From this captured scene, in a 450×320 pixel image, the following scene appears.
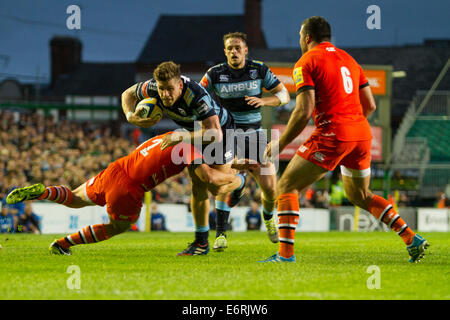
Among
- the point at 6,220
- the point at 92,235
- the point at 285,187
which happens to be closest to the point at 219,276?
the point at 285,187

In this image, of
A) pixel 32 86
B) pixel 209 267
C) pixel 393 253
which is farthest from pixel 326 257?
pixel 32 86

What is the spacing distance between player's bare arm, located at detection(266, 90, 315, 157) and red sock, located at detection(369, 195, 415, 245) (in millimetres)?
1482

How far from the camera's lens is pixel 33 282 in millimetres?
5664

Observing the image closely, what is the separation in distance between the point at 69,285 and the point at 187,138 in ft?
8.66

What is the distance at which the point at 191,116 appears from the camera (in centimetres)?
767

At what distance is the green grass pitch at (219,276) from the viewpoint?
5082 mm

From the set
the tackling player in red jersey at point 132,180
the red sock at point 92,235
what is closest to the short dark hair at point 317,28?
A: the tackling player in red jersey at point 132,180

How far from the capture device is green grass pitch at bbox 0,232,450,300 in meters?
5.08

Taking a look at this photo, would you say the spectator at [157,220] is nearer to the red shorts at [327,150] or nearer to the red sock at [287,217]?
the red sock at [287,217]

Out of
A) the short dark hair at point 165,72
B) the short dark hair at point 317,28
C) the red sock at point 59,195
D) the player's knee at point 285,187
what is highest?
the short dark hair at point 317,28

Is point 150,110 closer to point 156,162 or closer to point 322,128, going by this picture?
point 156,162

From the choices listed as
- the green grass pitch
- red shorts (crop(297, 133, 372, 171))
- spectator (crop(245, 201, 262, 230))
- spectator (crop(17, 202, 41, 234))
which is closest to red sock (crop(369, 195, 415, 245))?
the green grass pitch

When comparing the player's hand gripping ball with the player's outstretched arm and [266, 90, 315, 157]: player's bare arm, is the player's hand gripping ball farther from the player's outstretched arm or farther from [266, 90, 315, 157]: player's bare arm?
[266, 90, 315, 157]: player's bare arm
